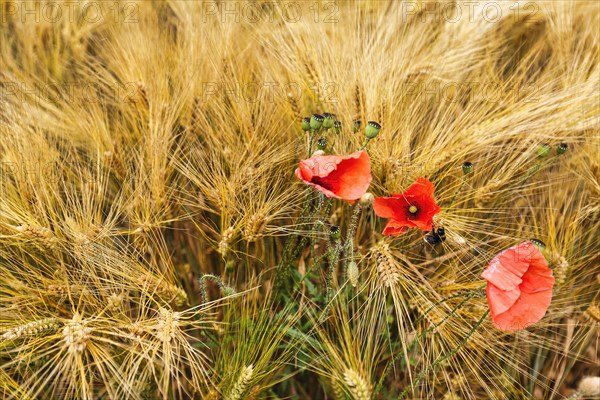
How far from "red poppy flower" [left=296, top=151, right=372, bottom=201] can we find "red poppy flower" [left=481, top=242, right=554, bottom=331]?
198 millimetres

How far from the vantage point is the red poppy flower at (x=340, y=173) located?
748 mm

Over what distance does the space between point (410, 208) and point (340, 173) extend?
0.37 ft

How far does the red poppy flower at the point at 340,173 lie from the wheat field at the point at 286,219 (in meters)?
0.04

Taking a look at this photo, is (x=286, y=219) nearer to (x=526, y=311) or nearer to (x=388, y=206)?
(x=388, y=206)

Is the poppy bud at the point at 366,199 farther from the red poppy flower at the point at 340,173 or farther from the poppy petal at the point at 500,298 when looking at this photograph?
the poppy petal at the point at 500,298

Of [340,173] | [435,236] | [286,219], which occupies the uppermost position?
[340,173]

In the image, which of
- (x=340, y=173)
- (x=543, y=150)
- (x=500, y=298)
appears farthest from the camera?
(x=543, y=150)

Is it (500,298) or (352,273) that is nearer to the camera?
(500,298)

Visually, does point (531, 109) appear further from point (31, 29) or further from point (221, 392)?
point (31, 29)

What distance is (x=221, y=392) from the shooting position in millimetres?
817

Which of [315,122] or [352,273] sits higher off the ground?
[315,122]

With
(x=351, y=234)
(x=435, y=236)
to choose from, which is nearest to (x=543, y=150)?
(x=435, y=236)

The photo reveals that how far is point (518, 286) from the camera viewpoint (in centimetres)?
70

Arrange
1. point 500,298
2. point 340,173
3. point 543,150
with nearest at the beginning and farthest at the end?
point 500,298 < point 340,173 < point 543,150
